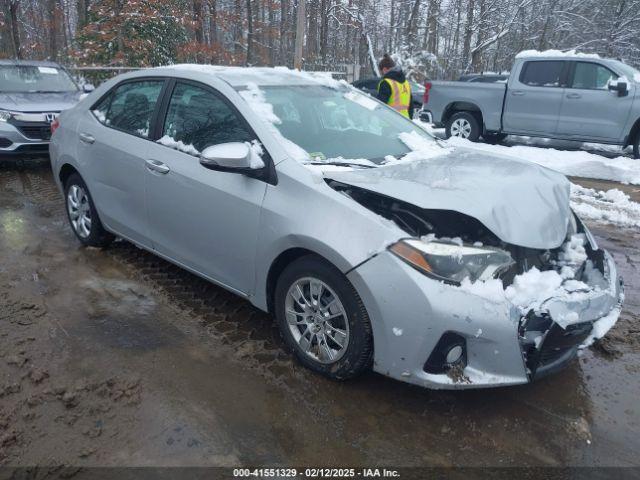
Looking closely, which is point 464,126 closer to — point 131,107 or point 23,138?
point 23,138

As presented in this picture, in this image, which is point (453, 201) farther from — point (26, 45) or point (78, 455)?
point (26, 45)

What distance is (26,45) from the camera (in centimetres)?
3203

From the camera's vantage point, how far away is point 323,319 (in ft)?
9.28

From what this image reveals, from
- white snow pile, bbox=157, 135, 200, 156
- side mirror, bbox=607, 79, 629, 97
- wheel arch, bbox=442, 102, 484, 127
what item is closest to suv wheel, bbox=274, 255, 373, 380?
white snow pile, bbox=157, 135, 200, 156

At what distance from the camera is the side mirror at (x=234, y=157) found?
9.75 feet

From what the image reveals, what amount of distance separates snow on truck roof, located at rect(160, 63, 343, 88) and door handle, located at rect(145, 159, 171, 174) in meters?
0.73

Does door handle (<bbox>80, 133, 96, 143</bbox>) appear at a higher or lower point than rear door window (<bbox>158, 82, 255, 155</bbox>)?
lower

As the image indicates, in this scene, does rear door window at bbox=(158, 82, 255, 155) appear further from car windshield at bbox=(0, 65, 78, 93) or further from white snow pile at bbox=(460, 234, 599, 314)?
car windshield at bbox=(0, 65, 78, 93)

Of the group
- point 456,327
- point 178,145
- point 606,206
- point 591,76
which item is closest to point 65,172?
point 178,145

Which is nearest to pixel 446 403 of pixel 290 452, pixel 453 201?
pixel 290 452

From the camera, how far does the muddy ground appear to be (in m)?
2.43

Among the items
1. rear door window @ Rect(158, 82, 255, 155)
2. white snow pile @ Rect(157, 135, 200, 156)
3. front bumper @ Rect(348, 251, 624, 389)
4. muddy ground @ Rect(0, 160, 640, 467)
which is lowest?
muddy ground @ Rect(0, 160, 640, 467)

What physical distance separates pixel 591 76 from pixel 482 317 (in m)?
9.24

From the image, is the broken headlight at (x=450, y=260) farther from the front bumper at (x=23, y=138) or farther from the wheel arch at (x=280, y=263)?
the front bumper at (x=23, y=138)
